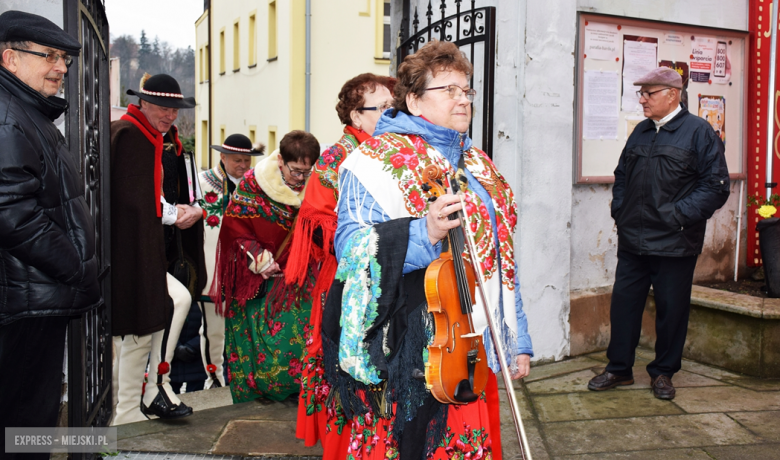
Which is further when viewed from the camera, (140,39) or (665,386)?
(140,39)

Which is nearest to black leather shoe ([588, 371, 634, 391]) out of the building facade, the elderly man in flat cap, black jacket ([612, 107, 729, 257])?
the elderly man in flat cap

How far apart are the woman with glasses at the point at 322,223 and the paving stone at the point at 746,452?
212 cm

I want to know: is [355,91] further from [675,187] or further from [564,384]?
[564,384]

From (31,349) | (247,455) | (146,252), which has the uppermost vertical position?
(146,252)

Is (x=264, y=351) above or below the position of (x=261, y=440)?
above

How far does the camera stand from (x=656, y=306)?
16.6 feet

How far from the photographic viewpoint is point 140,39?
48.5 m

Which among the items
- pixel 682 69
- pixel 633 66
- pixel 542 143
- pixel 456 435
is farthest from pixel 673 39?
pixel 456 435

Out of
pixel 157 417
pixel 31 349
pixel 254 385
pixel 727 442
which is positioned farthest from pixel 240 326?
pixel 727 442

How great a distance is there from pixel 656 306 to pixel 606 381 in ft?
1.99

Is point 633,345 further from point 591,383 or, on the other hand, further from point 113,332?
point 113,332

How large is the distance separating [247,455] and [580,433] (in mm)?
1899

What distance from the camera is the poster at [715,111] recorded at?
6.46 meters

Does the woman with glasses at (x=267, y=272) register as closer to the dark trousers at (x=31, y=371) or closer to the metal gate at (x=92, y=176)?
the metal gate at (x=92, y=176)
